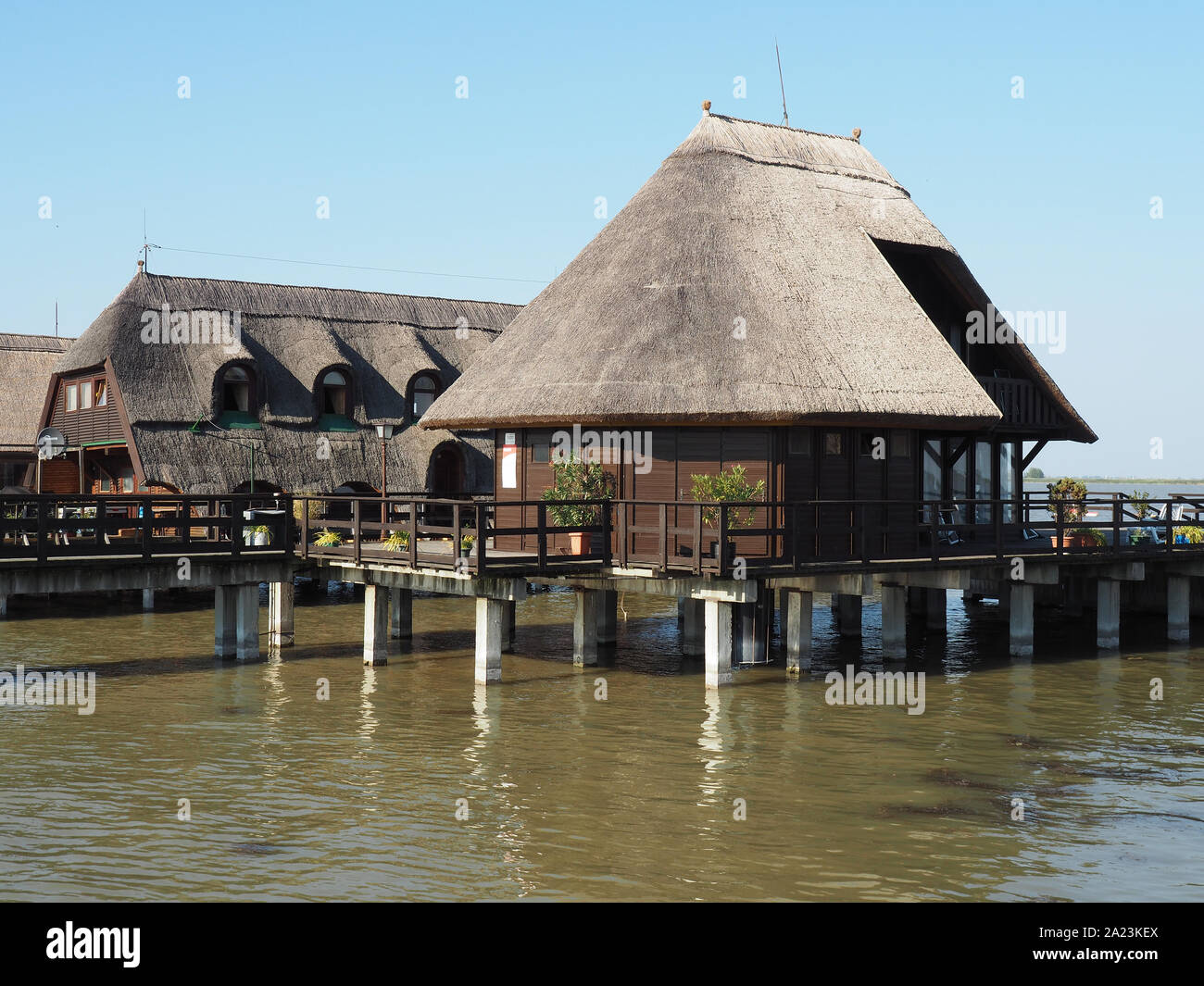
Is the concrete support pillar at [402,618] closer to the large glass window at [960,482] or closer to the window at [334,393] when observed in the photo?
the large glass window at [960,482]

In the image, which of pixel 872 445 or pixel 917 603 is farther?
pixel 917 603

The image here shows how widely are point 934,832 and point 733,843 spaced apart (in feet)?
7.91

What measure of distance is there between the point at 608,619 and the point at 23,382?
33.3m

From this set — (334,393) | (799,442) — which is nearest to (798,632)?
(799,442)

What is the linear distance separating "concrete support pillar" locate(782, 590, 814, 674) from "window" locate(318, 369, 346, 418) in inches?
922

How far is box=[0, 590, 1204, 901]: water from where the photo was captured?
43.0 ft

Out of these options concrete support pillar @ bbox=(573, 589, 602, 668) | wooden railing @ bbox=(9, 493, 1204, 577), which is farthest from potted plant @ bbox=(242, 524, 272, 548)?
concrete support pillar @ bbox=(573, 589, 602, 668)

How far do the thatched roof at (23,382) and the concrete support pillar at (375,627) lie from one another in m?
29.3

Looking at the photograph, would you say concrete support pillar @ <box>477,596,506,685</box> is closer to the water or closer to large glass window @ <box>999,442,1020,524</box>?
the water

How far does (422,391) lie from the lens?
1844 inches

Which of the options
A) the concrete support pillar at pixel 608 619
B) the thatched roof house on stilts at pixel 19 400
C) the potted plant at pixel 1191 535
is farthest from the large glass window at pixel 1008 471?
the thatched roof house on stilts at pixel 19 400

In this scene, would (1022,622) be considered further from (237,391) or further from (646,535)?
(237,391)

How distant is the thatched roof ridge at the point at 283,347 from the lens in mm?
41000
